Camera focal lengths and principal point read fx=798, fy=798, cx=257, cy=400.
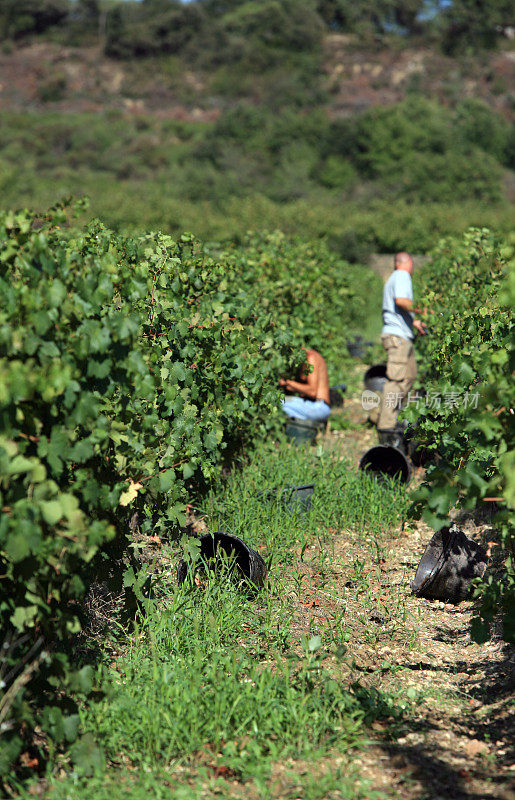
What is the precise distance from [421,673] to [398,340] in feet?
14.6

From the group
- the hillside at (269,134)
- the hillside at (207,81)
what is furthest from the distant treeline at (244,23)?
the hillside at (207,81)

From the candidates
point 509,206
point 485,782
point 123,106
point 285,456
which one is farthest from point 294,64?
point 485,782

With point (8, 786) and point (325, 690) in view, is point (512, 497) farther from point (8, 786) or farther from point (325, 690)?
point (8, 786)

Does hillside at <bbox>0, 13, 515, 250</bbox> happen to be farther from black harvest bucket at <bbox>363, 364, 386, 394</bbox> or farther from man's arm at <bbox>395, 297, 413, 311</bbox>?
man's arm at <bbox>395, 297, 413, 311</bbox>

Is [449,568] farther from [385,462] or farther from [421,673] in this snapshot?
[385,462]

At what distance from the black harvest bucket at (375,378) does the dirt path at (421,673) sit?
3.47 metres

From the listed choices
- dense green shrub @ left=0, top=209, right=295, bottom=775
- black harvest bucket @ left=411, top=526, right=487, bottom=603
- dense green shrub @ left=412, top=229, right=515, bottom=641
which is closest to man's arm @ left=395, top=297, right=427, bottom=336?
dense green shrub @ left=412, top=229, right=515, bottom=641

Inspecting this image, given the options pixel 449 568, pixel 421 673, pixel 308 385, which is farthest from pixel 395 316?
pixel 421 673

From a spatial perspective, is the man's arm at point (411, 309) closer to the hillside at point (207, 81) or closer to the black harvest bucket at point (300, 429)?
the black harvest bucket at point (300, 429)

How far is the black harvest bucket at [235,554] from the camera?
434cm

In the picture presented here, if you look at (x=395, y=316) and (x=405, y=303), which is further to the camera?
(x=395, y=316)

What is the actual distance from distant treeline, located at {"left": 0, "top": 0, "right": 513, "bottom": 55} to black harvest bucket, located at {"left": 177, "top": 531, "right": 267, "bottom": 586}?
58109 mm

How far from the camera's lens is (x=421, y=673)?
12.5ft

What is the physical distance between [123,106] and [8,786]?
58353mm
